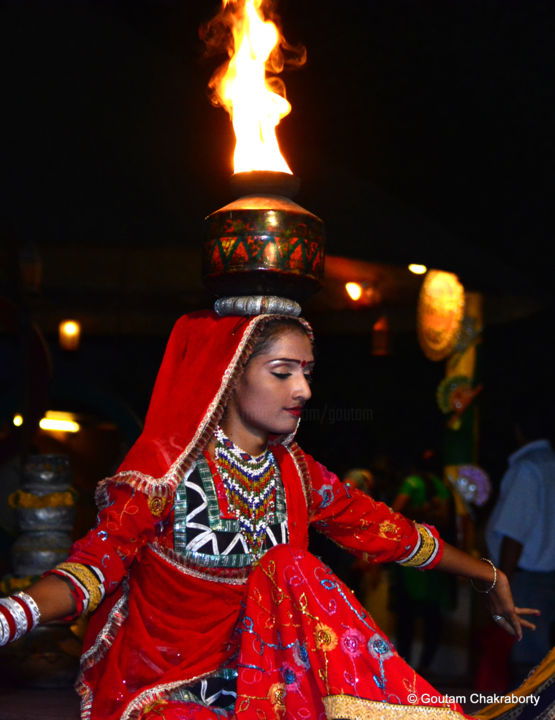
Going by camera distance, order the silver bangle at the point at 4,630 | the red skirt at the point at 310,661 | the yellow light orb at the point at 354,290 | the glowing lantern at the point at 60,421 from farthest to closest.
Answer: the yellow light orb at the point at 354,290 → the glowing lantern at the point at 60,421 → the red skirt at the point at 310,661 → the silver bangle at the point at 4,630

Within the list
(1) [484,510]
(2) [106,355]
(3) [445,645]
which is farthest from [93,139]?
(3) [445,645]

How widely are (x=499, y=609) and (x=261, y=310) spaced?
1057 millimetres

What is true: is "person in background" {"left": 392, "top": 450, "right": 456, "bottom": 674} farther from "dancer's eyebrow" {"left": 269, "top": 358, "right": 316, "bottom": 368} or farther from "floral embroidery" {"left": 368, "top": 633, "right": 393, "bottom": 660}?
"floral embroidery" {"left": 368, "top": 633, "right": 393, "bottom": 660}

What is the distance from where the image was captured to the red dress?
217 centimetres

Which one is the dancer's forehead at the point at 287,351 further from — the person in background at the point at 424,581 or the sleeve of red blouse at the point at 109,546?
the person in background at the point at 424,581

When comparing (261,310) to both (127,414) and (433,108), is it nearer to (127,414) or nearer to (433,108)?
(127,414)

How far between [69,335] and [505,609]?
12.1ft

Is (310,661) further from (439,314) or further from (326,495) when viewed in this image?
(439,314)

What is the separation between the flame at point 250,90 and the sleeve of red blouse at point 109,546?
3.43 ft

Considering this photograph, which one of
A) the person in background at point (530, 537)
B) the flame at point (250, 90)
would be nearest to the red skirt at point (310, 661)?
the flame at point (250, 90)

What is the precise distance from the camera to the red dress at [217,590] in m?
2.17

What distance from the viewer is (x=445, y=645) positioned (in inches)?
275

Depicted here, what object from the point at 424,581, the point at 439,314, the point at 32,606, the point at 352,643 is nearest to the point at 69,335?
the point at 439,314

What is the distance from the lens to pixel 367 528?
2.76 metres
